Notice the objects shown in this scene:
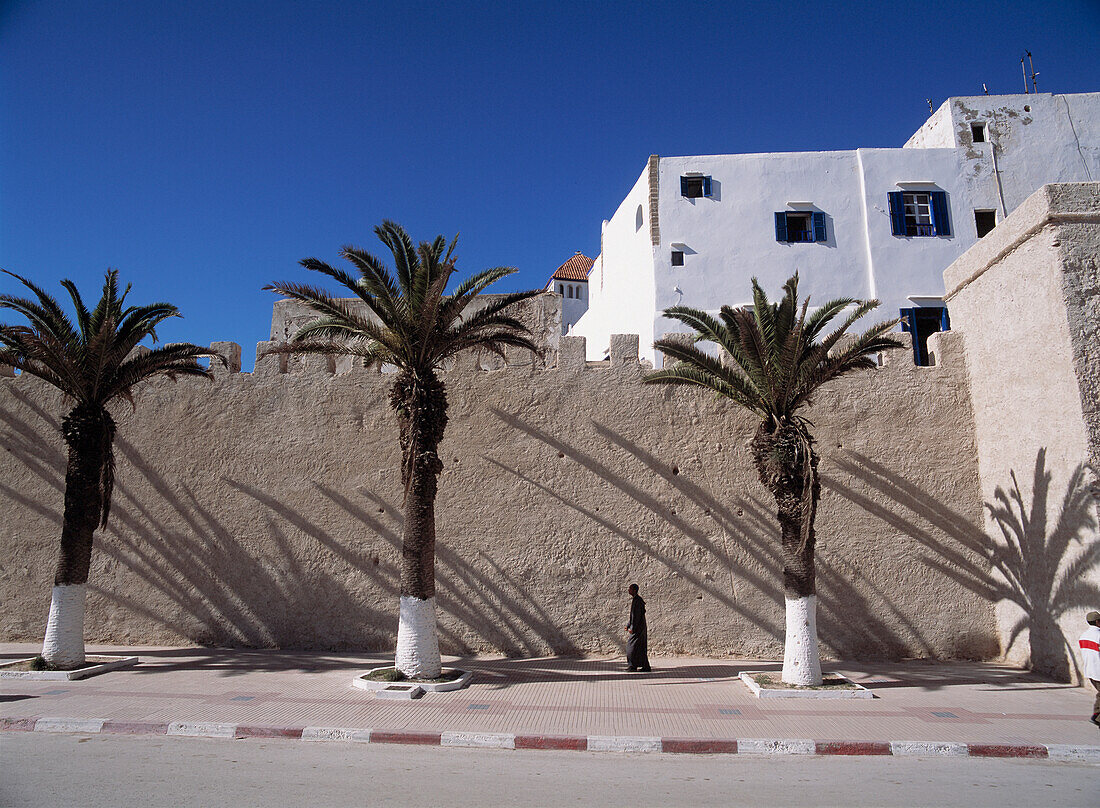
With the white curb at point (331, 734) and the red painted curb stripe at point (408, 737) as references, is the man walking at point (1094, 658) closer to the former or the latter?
the red painted curb stripe at point (408, 737)

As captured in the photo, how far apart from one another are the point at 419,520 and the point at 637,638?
3468 mm

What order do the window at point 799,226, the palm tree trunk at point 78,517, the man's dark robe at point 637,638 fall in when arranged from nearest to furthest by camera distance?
the palm tree trunk at point 78,517
the man's dark robe at point 637,638
the window at point 799,226

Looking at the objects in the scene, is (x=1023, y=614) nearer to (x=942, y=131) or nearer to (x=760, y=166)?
(x=760, y=166)

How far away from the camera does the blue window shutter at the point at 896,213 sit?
18922 mm

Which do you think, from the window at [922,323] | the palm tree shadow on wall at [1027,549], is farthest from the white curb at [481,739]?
the window at [922,323]

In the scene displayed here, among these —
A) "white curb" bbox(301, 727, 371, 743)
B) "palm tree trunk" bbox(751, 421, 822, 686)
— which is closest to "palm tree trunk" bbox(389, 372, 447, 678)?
"white curb" bbox(301, 727, 371, 743)

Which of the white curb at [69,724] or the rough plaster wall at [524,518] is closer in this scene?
the white curb at [69,724]

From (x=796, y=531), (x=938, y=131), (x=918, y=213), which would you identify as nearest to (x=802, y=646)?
(x=796, y=531)

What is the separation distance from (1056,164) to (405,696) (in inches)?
850

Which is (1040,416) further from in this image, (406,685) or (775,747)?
(406,685)

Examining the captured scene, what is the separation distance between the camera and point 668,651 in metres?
11.0

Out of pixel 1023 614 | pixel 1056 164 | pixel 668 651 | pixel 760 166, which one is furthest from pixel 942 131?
pixel 668 651

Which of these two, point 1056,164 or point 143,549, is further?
point 1056,164

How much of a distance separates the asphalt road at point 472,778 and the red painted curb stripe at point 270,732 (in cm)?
16
